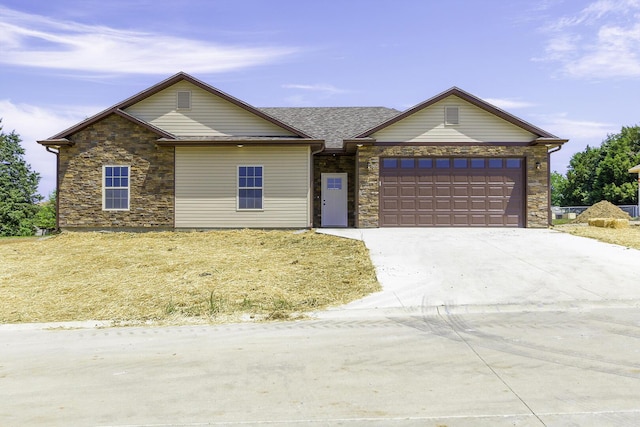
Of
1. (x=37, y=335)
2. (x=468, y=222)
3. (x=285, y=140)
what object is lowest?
(x=37, y=335)

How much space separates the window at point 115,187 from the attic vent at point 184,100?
2.94 meters

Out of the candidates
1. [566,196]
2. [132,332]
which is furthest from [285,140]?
[566,196]

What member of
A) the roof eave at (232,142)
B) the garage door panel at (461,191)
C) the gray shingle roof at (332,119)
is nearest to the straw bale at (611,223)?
the garage door panel at (461,191)

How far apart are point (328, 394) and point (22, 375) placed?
3293mm

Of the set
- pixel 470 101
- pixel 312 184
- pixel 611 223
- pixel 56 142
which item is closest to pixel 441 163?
pixel 470 101

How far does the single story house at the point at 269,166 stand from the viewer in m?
18.1

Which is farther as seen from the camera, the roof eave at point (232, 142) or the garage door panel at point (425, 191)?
the garage door panel at point (425, 191)

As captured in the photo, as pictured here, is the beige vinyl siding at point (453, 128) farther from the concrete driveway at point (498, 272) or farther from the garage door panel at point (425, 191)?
the concrete driveway at point (498, 272)

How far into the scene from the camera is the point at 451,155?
727 inches

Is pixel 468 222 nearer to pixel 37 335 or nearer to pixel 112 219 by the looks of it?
pixel 112 219

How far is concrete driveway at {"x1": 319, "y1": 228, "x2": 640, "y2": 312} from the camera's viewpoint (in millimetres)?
8805

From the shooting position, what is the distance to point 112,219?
59.3 ft

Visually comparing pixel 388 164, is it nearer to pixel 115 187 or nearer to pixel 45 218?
pixel 115 187

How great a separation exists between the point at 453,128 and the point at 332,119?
6239mm
